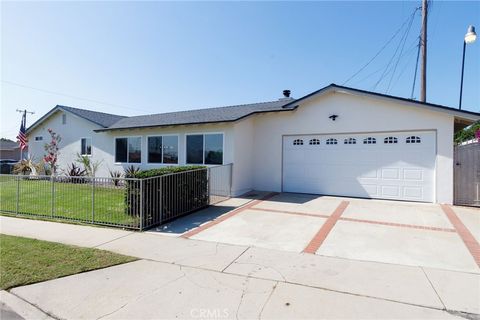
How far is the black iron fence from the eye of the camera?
6945 mm

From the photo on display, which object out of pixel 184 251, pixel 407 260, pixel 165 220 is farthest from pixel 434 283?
pixel 165 220

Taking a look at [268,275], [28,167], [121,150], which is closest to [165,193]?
[268,275]

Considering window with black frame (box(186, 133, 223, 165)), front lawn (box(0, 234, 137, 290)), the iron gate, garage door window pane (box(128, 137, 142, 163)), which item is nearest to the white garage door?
the iron gate

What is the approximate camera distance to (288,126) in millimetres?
11930

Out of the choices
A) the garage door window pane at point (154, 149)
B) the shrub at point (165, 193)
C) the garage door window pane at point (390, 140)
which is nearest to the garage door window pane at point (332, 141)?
the garage door window pane at point (390, 140)

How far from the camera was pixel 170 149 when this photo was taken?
43.8ft

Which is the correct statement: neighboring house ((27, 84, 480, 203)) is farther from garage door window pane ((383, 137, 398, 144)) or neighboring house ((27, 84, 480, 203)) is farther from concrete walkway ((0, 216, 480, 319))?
concrete walkway ((0, 216, 480, 319))

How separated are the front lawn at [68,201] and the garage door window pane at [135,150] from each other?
5233 mm

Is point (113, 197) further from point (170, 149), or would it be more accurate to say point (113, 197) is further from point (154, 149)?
point (154, 149)

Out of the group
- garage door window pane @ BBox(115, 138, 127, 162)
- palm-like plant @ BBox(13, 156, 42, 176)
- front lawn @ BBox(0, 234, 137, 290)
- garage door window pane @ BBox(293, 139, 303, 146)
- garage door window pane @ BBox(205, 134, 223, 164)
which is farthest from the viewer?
palm-like plant @ BBox(13, 156, 42, 176)

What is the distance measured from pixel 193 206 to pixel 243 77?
390 inches

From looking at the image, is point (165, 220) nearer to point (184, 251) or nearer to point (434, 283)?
point (184, 251)

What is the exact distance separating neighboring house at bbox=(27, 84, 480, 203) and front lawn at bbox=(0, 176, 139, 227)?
4.67 meters

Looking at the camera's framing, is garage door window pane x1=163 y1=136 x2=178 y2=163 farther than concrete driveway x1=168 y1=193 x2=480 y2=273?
Yes
